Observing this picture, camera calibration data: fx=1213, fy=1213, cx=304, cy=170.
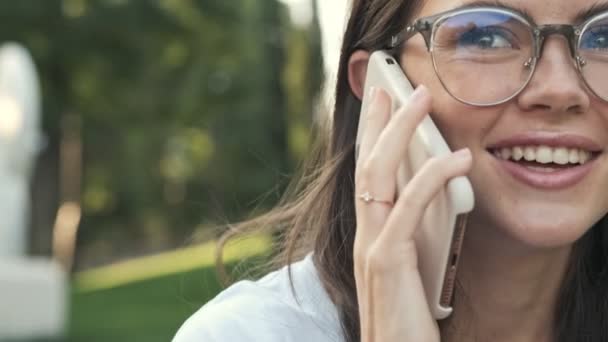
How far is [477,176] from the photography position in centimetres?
256

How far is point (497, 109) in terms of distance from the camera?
99.3 inches

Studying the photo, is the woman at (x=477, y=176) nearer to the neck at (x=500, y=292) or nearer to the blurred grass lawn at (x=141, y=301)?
the neck at (x=500, y=292)

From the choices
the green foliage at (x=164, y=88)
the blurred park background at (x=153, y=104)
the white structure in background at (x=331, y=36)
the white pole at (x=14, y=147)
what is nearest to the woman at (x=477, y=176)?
the white structure in background at (x=331, y=36)

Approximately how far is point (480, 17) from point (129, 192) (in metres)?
27.4

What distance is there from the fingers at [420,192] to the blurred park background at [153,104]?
21.8m

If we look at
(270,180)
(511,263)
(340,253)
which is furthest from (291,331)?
(270,180)

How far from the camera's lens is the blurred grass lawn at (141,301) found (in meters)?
11.0

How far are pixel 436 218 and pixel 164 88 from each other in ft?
85.6

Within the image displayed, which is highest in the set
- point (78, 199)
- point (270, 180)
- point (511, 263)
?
point (511, 263)

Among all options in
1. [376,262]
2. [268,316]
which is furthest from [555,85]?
[268,316]

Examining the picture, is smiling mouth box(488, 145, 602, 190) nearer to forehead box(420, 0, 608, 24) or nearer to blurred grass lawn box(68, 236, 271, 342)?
forehead box(420, 0, 608, 24)

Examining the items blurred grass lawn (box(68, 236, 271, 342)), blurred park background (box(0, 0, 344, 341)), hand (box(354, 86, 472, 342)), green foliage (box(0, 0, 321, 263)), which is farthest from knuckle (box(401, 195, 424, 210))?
green foliage (box(0, 0, 321, 263))

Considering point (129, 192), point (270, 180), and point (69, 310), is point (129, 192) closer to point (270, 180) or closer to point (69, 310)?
point (270, 180)

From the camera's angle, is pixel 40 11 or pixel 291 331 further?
pixel 40 11
